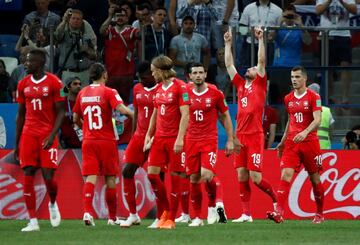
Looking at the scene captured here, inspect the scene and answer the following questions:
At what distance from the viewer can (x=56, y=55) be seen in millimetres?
23109

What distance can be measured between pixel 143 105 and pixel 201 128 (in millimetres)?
942

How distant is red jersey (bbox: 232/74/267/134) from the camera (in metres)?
19.7

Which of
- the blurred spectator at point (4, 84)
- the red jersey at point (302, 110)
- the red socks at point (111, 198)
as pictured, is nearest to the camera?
the red socks at point (111, 198)

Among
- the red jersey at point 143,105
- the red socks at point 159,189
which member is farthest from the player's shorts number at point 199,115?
the red socks at point 159,189

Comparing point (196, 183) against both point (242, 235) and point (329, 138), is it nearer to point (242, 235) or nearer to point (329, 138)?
point (242, 235)

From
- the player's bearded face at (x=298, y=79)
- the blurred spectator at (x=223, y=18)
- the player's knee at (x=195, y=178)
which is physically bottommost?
the player's knee at (x=195, y=178)

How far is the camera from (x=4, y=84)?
23.5 m

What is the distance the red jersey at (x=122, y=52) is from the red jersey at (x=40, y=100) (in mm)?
5511

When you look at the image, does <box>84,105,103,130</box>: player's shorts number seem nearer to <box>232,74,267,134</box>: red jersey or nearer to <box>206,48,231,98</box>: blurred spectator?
<box>232,74,267,134</box>: red jersey

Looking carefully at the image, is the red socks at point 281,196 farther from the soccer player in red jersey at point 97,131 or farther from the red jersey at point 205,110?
the soccer player in red jersey at point 97,131

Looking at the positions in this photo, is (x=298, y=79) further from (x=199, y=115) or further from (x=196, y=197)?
(x=196, y=197)

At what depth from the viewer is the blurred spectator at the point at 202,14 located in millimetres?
23797

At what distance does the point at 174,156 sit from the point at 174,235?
2129 mm

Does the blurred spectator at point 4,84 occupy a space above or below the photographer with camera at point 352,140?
above
